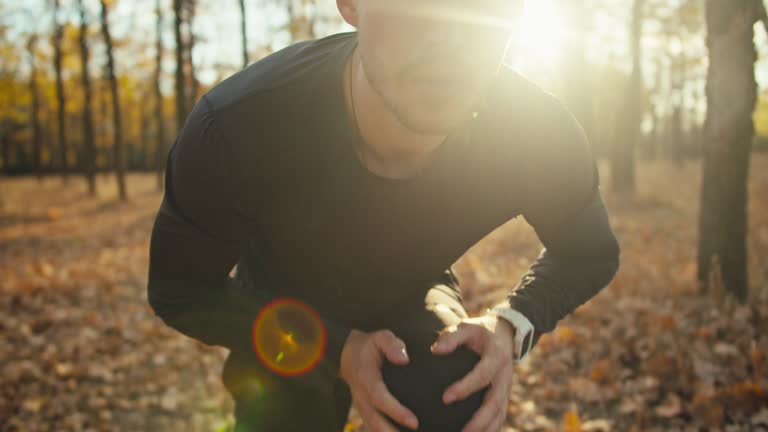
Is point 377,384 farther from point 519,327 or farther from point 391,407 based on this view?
point 519,327

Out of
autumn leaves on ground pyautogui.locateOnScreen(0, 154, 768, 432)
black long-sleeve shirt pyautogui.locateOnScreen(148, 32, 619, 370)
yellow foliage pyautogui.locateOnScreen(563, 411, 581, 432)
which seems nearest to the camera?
black long-sleeve shirt pyautogui.locateOnScreen(148, 32, 619, 370)

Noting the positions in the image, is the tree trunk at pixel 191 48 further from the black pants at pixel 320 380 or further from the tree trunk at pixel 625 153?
the black pants at pixel 320 380

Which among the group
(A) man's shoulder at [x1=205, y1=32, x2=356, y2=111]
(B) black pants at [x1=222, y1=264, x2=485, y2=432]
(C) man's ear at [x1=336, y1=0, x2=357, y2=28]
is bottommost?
(B) black pants at [x1=222, y1=264, x2=485, y2=432]

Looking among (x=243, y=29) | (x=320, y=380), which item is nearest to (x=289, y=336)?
(x=320, y=380)

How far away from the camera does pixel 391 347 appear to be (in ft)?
5.19

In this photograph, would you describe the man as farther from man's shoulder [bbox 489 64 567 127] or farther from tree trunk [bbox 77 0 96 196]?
tree trunk [bbox 77 0 96 196]

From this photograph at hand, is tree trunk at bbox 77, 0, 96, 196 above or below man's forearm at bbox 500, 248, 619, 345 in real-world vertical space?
below

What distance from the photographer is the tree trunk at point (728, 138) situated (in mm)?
4430

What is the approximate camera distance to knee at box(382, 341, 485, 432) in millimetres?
1534

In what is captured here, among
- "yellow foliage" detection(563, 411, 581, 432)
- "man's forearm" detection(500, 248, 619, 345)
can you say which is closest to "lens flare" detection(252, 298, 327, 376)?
"man's forearm" detection(500, 248, 619, 345)

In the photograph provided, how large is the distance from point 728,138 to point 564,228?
136 inches

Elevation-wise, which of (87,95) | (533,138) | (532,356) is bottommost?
(87,95)

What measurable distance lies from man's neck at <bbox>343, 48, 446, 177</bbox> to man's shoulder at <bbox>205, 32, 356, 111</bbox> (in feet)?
0.37

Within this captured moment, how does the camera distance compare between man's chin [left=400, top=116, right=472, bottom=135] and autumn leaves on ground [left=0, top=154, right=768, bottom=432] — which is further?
autumn leaves on ground [left=0, top=154, right=768, bottom=432]
